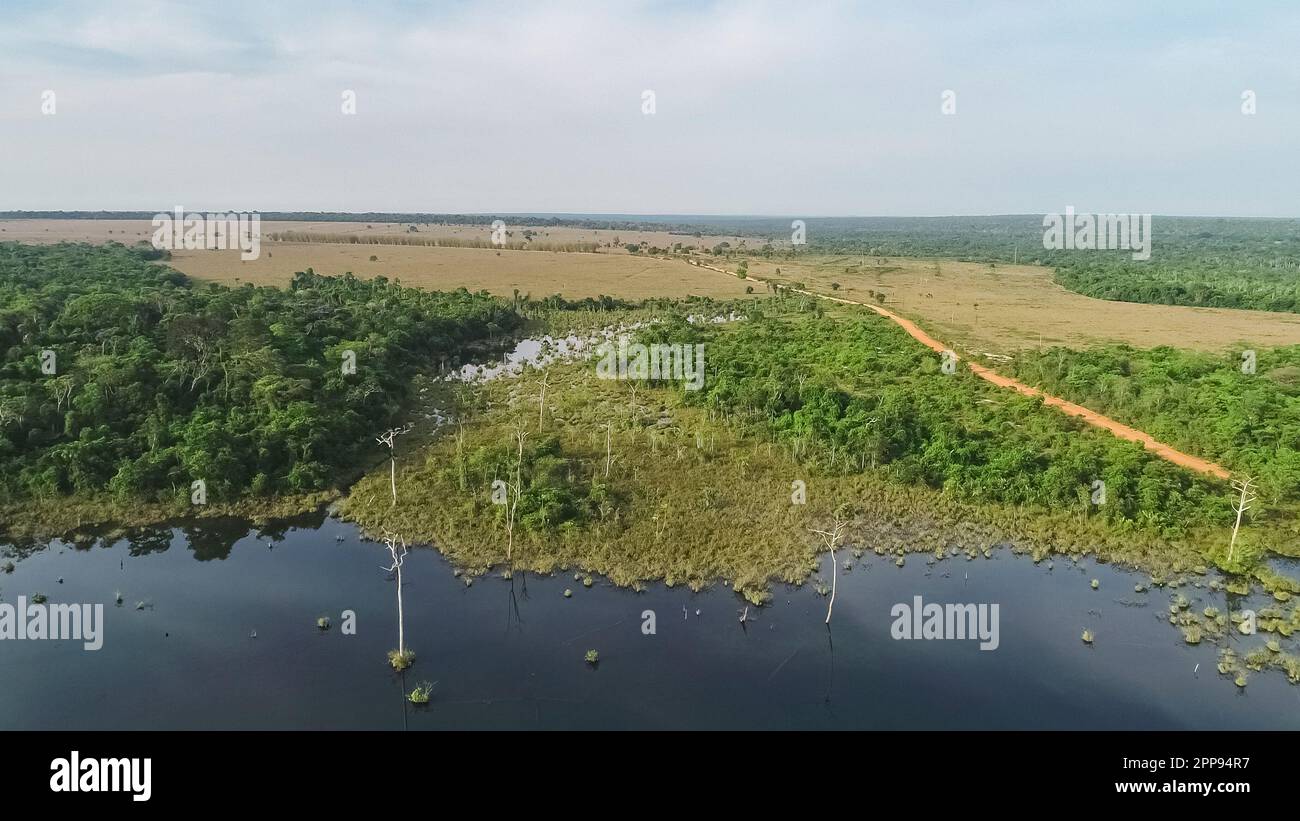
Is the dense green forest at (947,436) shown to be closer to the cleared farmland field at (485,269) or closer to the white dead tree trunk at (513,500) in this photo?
the white dead tree trunk at (513,500)

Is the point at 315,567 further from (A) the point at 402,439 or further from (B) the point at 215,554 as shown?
(A) the point at 402,439

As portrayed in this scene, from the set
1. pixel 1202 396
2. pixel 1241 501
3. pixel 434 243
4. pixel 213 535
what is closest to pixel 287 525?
pixel 213 535

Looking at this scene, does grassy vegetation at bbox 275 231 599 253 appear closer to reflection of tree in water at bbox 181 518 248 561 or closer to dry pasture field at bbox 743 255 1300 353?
dry pasture field at bbox 743 255 1300 353

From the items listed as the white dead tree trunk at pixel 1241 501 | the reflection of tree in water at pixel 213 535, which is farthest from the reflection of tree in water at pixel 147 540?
the white dead tree trunk at pixel 1241 501

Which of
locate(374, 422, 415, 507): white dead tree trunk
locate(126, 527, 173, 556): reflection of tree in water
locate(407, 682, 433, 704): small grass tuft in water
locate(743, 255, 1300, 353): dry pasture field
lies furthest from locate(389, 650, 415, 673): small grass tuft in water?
locate(743, 255, 1300, 353): dry pasture field

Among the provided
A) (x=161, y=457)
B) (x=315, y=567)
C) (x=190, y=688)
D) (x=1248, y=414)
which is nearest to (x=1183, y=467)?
(x=1248, y=414)

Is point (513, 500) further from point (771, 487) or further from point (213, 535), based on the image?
point (213, 535)
